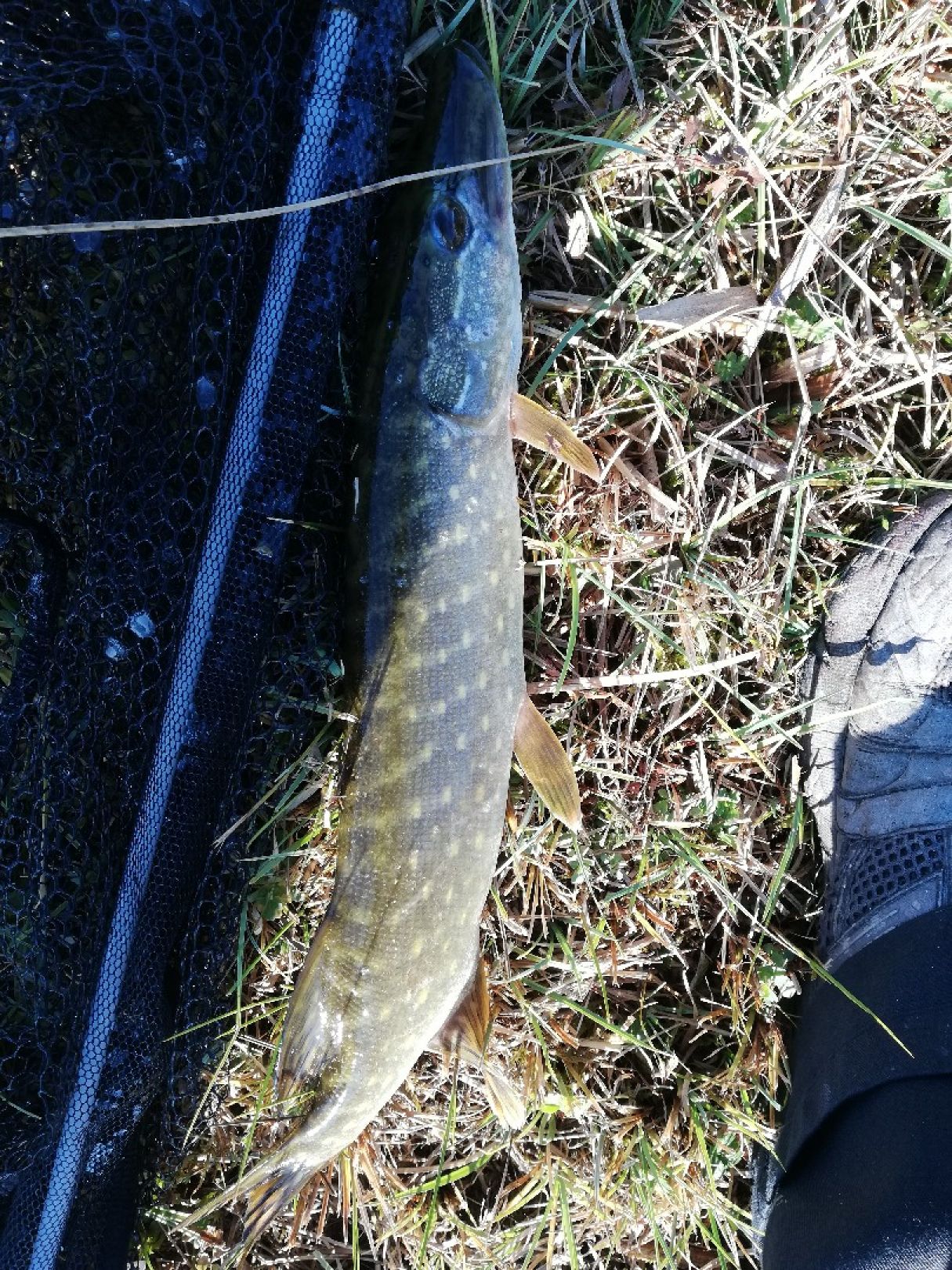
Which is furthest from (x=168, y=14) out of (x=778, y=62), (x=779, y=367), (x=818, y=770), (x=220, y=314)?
(x=818, y=770)

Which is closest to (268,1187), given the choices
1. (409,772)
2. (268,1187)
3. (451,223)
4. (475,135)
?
(268,1187)

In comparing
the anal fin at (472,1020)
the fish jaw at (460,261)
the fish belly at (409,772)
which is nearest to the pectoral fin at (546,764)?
the fish belly at (409,772)

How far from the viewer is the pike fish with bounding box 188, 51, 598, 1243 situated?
3.67 feet

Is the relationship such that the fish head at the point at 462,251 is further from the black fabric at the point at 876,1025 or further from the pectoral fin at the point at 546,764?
the black fabric at the point at 876,1025

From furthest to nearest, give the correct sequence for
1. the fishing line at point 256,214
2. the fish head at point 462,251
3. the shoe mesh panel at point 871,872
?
1. the shoe mesh panel at point 871,872
2. the fish head at point 462,251
3. the fishing line at point 256,214

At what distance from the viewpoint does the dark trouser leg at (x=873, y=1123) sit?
46.3 inches

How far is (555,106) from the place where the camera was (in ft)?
4.28

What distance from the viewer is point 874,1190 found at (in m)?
1.23

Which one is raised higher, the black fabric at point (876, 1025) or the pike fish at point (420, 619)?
the pike fish at point (420, 619)

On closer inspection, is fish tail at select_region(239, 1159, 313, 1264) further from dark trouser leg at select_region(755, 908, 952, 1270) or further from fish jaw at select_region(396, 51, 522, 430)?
fish jaw at select_region(396, 51, 522, 430)

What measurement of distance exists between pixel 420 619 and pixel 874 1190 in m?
1.02

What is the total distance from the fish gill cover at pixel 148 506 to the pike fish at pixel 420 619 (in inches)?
5.0

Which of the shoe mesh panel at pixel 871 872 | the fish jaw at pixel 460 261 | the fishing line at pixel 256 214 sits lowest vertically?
the shoe mesh panel at pixel 871 872

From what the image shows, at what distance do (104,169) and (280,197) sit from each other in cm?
23
